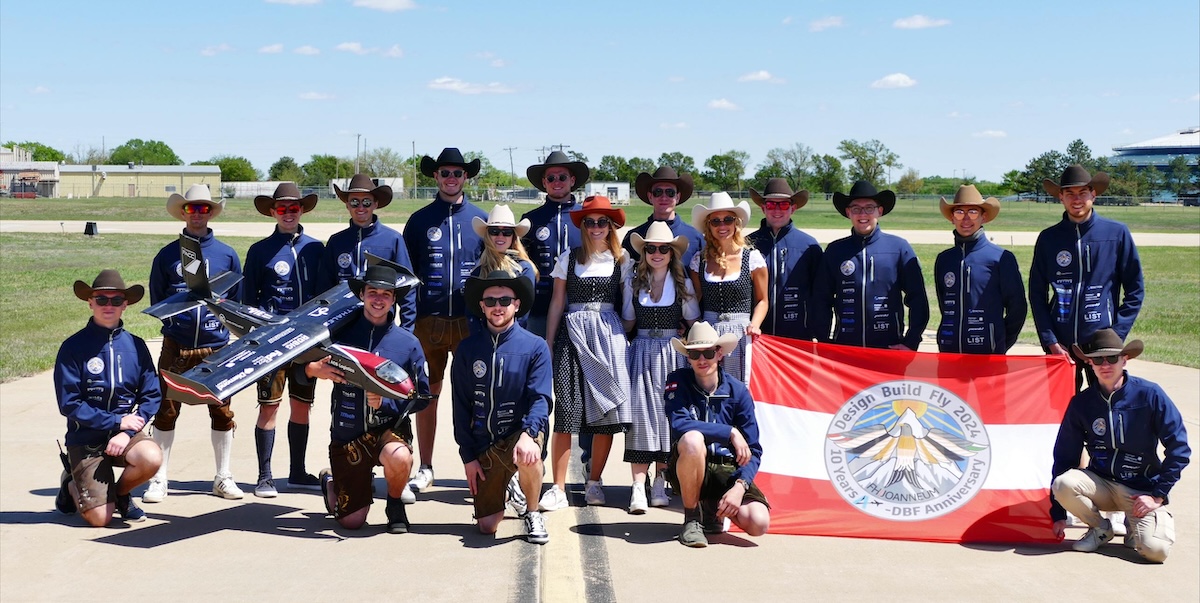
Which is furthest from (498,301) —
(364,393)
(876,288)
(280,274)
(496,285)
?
(876,288)

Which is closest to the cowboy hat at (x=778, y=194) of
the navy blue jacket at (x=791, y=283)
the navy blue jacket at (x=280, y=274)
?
the navy blue jacket at (x=791, y=283)

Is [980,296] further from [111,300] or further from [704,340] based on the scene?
[111,300]

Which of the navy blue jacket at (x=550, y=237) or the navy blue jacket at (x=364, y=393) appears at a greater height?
the navy blue jacket at (x=550, y=237)

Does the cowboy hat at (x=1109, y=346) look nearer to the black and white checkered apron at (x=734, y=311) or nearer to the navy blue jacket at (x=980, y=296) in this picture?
the navy blue jacket at (x=980, y=296)

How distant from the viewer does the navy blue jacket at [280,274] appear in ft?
24.7

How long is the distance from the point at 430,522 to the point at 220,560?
1.26 meters

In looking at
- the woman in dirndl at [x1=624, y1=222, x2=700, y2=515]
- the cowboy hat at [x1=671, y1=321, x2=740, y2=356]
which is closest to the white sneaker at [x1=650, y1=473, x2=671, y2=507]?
the woman in dirndl at [x1=624, y1=222, x2=700, y2=515]

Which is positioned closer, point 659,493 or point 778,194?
point 659,493

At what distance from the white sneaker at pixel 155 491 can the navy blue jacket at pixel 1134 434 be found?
5478 millimetres

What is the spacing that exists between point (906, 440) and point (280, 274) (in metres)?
4.13

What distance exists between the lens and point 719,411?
638 centimetres

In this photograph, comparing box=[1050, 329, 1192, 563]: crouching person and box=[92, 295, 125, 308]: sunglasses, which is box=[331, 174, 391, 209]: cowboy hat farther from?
box=[1050, 329, 1192, 563]: crouching person

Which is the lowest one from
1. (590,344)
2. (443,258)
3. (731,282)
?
(590,344)

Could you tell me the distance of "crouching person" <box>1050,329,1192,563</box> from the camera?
6.07 m
